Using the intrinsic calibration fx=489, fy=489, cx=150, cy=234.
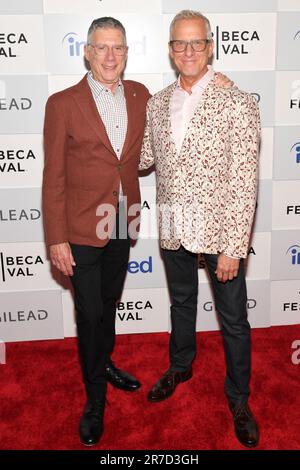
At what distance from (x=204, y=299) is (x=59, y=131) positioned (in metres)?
1.84

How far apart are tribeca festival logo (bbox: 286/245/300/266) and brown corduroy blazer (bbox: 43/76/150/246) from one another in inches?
62.4

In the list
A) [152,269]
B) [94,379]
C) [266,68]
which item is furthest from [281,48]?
[94,379]

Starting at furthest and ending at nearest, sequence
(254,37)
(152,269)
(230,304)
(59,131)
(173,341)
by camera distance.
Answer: (152,269)
(254,37)
(173,341)
(230,304)
(59,131)

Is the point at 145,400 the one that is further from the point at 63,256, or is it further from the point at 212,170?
the point at 212,170

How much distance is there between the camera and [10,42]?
306 centimetres

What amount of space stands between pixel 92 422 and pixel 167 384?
0.54m

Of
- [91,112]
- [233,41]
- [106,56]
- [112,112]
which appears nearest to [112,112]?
[112,112]

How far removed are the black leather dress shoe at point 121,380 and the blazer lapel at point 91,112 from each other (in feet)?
4.65

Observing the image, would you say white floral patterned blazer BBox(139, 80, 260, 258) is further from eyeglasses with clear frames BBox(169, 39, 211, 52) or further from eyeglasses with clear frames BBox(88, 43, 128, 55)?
eyeglasses with clear frames BBox(88, 43, 128, 55)

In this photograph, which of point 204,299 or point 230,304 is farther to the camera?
point 204,299

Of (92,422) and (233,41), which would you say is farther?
(233,41)

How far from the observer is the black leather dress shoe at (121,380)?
292cm

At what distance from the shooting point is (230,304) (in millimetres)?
2432
